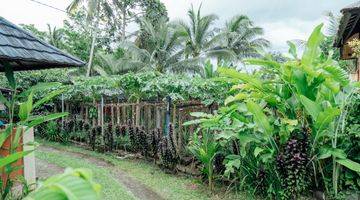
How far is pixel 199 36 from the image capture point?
21.6 meters

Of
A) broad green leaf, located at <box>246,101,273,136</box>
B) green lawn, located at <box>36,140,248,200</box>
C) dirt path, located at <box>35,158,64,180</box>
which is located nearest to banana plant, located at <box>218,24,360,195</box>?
broad green leaf, located at <box>246,101,273,136</box>

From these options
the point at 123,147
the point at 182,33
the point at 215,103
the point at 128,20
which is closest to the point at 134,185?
the point at 215,103

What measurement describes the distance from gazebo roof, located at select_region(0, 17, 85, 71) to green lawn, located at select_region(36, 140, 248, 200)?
2.16 meters

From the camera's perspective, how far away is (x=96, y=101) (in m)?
11.3

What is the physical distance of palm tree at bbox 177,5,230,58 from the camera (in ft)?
70.9

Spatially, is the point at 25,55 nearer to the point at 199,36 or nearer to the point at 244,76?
the point at 244,76

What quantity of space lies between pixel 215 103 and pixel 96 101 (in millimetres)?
5569

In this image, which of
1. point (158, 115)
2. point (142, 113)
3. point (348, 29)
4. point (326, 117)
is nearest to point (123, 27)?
point (142, 113)

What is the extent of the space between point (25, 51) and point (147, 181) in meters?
3.23

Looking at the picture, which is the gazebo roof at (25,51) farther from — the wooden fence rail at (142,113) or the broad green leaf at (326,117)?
the broad green leaf at (326,117)

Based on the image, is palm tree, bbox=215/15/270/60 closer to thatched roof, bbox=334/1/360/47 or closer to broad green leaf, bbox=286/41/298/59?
thatched roof, bbox=334/1/360/47

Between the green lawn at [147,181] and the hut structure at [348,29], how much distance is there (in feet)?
12.9

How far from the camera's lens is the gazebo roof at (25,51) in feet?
13.2

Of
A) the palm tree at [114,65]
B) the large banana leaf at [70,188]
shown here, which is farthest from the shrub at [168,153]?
the palm tree at [114,65]
